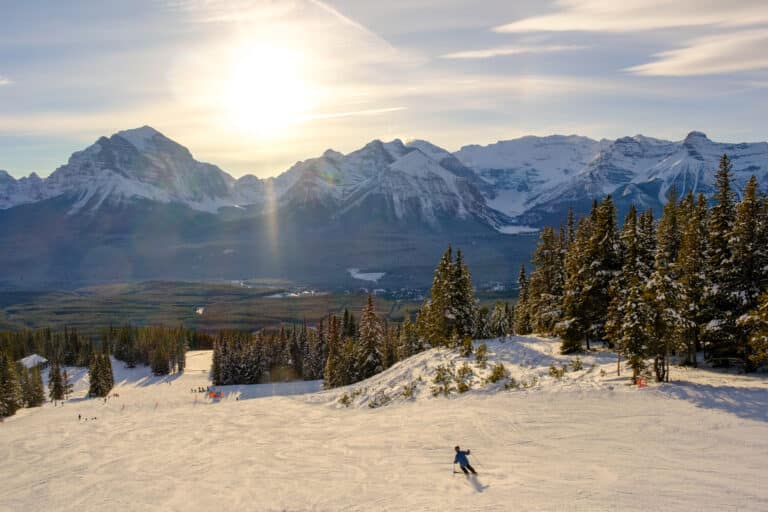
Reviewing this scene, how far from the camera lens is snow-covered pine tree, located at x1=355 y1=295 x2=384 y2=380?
67312mm

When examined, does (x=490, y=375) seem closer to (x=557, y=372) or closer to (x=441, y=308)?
(x=557, y=372)

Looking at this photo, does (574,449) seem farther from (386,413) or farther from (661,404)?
(386,413)

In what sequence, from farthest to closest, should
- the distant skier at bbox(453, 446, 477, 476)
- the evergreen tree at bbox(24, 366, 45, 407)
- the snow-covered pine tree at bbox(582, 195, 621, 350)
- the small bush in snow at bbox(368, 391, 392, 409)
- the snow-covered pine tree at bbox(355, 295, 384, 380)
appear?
1. the evergreen tree at bbox(24, 366, 45, 407)
2. the snow-covered pine tree at bbox(355, 295, 384, 380)
3. the snow-covered pine tree at bbox(582, 195, 621, 350)
4. the small bush in snow at bbox(368, 391, 392, 409)
5. the distant skier at bbox(453, 446, 477, 476)

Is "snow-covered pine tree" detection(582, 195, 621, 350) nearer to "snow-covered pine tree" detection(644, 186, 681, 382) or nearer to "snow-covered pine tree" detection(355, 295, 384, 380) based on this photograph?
"snow-covered pine tree" detection(644, 186, 681, 382)

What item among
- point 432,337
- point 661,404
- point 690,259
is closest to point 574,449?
point 661,404

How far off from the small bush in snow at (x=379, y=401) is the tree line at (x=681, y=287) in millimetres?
14625

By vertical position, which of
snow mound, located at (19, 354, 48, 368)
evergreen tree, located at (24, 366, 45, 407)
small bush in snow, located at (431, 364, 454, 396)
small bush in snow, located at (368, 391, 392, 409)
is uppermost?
small bush in snow, located at (431, 364, 454, 396)

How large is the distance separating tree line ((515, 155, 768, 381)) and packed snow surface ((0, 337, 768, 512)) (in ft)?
7.20

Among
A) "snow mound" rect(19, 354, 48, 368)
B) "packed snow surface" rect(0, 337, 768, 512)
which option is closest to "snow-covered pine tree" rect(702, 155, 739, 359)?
"packed snow surface" rect(0, 337, 768, 512)

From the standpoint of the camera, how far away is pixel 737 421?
23.6 m

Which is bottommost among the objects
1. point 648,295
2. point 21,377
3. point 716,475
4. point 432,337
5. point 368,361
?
point 21,377

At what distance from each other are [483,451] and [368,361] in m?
44.8

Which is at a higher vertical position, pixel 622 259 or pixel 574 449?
pixel 622 259

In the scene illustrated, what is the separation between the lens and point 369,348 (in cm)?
6812
